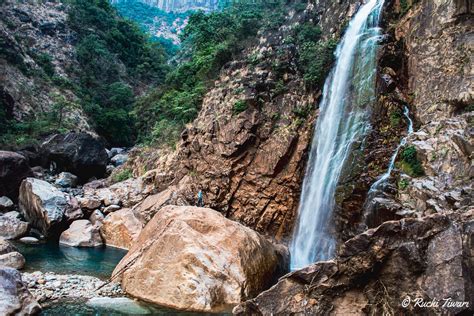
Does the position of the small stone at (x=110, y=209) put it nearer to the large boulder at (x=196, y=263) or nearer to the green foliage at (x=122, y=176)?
the green foliage at (x=122, y=176)

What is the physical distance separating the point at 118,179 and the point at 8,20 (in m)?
24.2

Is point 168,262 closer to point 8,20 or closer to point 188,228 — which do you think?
point 188,228

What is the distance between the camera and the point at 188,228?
405 inches

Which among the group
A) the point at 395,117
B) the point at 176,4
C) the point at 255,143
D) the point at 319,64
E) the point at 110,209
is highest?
the point at 176,4

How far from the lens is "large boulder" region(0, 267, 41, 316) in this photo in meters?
7.40

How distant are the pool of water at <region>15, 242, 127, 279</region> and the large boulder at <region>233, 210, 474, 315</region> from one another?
7774 millimetres

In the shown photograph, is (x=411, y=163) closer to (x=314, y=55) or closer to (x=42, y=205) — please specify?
(x=314, y=55)

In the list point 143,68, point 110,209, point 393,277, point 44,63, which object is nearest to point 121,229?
point 110,209

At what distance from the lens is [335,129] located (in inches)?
611

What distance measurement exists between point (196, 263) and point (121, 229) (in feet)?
→ 26.5

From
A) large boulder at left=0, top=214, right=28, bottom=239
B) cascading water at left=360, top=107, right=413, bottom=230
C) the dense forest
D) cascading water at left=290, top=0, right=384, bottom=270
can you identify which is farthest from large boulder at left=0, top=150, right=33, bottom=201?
cascading water at left=360, top=107, right=413, bottom=230

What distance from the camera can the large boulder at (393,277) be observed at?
183 inches

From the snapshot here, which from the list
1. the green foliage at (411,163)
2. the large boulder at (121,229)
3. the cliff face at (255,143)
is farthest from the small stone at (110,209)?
the green foliage at (411,163)

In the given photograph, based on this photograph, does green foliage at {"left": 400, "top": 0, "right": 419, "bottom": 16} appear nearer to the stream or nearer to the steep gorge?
the steep gorge
